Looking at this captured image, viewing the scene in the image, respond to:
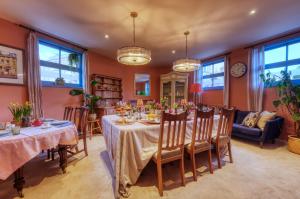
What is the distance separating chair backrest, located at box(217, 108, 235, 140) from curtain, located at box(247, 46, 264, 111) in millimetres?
2206

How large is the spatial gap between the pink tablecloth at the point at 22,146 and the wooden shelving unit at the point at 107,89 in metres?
3.05

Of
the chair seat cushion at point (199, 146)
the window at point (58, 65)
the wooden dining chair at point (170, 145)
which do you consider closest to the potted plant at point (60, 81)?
the window at point (58, 65)

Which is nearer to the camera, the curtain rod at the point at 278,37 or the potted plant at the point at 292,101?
the potted plant at the point at 292,101

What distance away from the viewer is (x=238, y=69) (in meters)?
4.65

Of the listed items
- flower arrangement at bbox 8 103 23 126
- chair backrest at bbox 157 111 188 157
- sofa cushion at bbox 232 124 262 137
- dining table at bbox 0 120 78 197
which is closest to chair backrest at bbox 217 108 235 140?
chair backrest at bbox 157 111 188 157

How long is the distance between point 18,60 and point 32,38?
0.56 metres

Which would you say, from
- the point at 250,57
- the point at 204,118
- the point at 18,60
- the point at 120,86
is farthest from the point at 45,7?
the point at 250,57

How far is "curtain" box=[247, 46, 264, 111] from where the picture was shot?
4098 millimetres

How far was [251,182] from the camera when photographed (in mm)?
2045

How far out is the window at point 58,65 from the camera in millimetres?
3717

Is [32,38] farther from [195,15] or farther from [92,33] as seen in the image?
[195,15]

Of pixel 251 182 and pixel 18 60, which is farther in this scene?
pixel 18 60

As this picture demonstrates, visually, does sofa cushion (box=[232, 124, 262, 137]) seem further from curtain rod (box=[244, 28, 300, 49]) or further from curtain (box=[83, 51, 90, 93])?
curtain (box=[83, 51, 90, 93])

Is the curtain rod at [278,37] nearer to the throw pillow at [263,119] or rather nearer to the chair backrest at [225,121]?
the throw pillow at [263,119]
